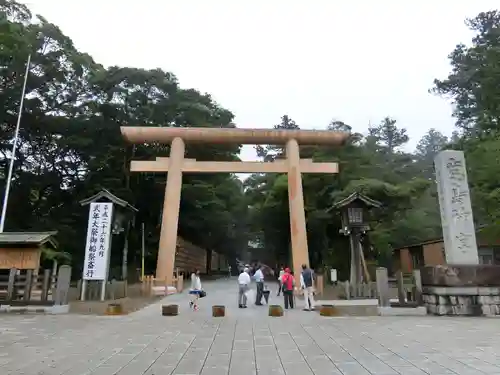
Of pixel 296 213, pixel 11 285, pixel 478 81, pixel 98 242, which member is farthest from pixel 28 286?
pixel 478 81

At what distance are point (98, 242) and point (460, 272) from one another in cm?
1238

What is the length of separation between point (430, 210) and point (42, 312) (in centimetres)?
3103

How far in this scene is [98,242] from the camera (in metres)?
14.6

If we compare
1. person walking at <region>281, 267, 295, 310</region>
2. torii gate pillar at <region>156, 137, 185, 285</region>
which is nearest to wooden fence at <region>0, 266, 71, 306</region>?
torii gate pillar at <region>156, 137, 185, 285</region>

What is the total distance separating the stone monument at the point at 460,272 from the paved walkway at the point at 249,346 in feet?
2.76

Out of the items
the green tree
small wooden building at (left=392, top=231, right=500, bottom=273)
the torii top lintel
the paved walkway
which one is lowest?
the paved walkway

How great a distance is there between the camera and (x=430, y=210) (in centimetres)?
3328

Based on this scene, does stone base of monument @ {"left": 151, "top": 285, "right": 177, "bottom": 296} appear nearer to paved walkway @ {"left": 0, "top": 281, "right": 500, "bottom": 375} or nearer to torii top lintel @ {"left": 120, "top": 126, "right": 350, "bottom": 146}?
paved walkway @ {"left": 0, "top": 281, "right": 500, "bottom": 375}

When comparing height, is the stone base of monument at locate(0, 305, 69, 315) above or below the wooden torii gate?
below

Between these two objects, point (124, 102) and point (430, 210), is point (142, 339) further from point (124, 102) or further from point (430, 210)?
point (430, 210)

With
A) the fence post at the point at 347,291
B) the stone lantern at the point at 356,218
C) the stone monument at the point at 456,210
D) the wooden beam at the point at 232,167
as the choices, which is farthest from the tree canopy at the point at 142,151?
the stone monument at the point at 456,210

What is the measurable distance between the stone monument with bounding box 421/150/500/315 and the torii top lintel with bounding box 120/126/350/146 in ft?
35.9

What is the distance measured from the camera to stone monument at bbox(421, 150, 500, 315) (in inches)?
414

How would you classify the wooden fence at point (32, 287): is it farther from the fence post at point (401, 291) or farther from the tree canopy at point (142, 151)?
the tree canopy at point (142, 151)
